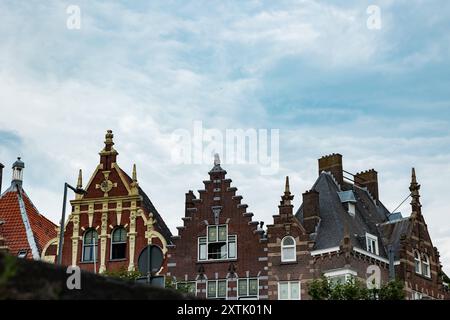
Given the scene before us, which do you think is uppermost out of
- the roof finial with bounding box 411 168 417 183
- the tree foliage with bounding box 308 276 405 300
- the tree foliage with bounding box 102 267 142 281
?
the roof finial with bounding box 411 168 417 183

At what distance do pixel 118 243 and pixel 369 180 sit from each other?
59.0 feet

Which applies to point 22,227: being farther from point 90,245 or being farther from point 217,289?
point 217,289

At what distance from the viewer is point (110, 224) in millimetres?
46219

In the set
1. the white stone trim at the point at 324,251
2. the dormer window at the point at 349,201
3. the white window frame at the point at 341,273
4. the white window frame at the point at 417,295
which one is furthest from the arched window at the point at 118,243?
the white window frame at the point at 417,295

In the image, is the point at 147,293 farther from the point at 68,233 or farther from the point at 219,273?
the point at 68,233

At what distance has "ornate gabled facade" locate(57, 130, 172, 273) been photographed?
45.4 metres

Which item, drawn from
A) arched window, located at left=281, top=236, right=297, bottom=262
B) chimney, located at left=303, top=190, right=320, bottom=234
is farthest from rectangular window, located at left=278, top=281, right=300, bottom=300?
chimney, located at left=303, top=190, right=320, bottom=234

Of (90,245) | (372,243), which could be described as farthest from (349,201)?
(90,245)

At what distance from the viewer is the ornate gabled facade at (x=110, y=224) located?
45406mm

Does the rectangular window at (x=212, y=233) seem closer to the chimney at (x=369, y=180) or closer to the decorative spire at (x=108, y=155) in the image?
the decorative spire at (x=108, y=155)

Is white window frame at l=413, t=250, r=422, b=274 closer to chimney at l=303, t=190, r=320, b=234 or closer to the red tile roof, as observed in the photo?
chimney at l=303, t=190, r=320, b=234

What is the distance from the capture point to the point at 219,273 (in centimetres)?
4412
